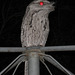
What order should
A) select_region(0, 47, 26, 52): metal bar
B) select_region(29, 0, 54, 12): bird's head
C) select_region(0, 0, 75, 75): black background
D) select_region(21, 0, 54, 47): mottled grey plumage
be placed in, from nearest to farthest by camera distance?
select_region(0, 47, 26, 52): metal bar
select_region(29, 0, 54, 12): bird's head
select_region(21, 0, 54, 47): mottled grey plumage
select_region(0, 0, 75, 75): black background

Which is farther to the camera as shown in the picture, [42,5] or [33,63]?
[42,5]

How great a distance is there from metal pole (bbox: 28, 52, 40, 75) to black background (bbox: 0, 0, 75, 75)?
13.1ft

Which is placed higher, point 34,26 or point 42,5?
A: point 42,5

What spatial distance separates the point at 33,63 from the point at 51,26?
4.62 metres

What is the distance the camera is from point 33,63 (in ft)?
4.17

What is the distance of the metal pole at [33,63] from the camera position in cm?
124

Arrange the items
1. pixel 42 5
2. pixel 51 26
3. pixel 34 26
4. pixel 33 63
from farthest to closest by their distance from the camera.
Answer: pixel 51 26
pixel 34 26
pixel 42 5
pixel 33 63

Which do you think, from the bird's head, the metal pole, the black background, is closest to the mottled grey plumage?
the bird's head

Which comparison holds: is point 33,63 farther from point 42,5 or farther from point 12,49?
point 42,5

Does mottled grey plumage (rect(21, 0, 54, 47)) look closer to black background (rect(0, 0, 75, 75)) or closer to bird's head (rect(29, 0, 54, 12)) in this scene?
bird's head (rect(29, 0, 54, 12))

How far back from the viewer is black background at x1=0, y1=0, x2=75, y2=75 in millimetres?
5367

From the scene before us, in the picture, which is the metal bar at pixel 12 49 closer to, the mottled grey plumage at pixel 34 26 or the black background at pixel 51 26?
the mottled grey plumage at pixel 34 26

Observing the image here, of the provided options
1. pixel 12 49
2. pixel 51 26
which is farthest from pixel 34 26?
pixel 51 26

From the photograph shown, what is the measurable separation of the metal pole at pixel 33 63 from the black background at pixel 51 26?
3978mm
